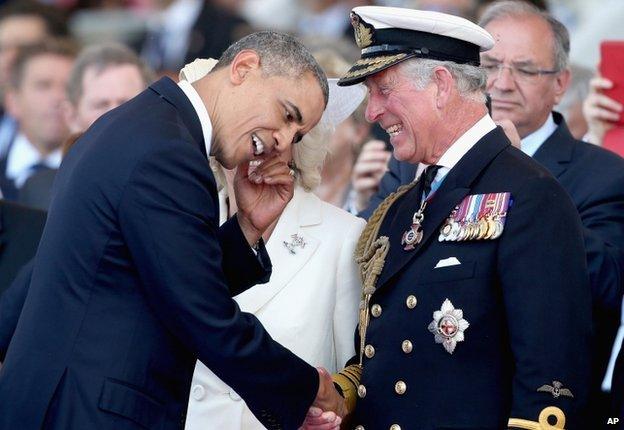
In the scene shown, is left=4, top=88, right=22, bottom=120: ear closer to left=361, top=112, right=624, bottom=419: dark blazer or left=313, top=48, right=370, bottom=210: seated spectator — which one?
left=313, top=48, right=370, bottom=210: seated spectator

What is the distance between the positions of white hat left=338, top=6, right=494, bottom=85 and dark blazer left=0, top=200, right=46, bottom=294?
74.0 inches

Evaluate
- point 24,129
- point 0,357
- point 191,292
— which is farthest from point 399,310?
point 24,129

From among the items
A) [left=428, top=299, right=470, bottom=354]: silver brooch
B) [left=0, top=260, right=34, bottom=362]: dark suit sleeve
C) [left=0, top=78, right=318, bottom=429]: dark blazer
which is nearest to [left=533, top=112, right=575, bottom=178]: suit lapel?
[left=428, top=299, right=470, bottom=354]: silver brooch

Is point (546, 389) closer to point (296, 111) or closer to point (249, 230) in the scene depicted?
point (296, 111)

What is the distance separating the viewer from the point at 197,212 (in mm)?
3541

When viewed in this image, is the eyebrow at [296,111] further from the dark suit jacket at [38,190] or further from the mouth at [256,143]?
the dark suit jacket at [38,190]

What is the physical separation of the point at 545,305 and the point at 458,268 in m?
0.30

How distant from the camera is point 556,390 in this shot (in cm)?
356

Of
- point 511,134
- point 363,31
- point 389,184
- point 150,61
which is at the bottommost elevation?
point 389,184

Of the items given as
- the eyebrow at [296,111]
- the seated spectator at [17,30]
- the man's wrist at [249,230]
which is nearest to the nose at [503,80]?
the man's wrist at [249,230]

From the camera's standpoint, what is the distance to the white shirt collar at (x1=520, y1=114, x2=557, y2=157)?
5.11m

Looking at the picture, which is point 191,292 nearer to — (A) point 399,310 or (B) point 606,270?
(A) point 399,310

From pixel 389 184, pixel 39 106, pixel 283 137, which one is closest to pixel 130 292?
pixel 283 137

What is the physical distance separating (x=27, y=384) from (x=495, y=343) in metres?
1.31
